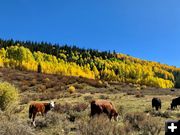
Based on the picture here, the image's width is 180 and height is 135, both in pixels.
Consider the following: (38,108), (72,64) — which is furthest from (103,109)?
(72,64)

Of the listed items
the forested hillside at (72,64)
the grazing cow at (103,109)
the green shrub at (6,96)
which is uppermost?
the forested hillside at (72,64)

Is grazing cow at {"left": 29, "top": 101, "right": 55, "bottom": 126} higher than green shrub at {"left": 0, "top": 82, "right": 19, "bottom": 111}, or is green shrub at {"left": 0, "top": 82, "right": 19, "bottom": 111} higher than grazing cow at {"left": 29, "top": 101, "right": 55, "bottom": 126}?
green shrub at {"left": 0, "top": 82, "right": 19, "bottom": 111}

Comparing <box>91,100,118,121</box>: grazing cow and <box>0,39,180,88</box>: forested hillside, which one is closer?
<box>91,100,118,121</box>: grazing cow

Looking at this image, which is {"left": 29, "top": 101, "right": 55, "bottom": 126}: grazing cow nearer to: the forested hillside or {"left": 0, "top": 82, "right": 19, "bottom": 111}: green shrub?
{"left": 0, "top": 82, "right": 19, "bottom": 111}: green shrub

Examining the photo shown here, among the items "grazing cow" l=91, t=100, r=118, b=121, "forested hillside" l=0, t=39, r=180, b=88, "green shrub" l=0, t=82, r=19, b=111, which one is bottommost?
"grazing cow" l=91, t=100, r=118, b=121

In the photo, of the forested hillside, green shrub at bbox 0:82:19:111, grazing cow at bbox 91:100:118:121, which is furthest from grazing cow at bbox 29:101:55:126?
the forested hillside

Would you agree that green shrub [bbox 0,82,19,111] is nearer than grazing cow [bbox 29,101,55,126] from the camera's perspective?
No

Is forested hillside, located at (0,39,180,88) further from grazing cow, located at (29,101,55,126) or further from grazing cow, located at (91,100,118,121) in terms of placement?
grazing cow, located at (91,100,118,121)

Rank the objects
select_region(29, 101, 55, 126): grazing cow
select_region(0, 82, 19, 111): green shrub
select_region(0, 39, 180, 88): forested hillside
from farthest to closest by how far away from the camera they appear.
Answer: select_region(0, 39, 180, 88): forested hillside
select_region(0, 82, 19, 111): green shrub
select_region(29, 101, 55, 126): grazing cow

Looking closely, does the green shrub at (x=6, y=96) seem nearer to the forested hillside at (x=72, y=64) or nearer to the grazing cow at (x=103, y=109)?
the grazing cow at (x=103, y=109)

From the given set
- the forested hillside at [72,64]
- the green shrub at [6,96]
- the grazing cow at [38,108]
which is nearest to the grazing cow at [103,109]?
the grazing cow at [38,108]

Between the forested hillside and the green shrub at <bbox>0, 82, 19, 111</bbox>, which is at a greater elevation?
the forested hillside

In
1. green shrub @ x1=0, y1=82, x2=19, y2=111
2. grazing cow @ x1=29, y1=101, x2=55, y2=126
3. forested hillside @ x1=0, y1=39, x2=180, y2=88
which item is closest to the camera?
grazing cow @ x1=29, y1=101, x2=55, y2=126

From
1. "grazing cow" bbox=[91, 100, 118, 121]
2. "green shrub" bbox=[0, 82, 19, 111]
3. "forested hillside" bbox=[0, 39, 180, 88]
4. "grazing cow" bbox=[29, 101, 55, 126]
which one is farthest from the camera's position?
"forested hillside" bbox=[0, 39, 180, 88]
